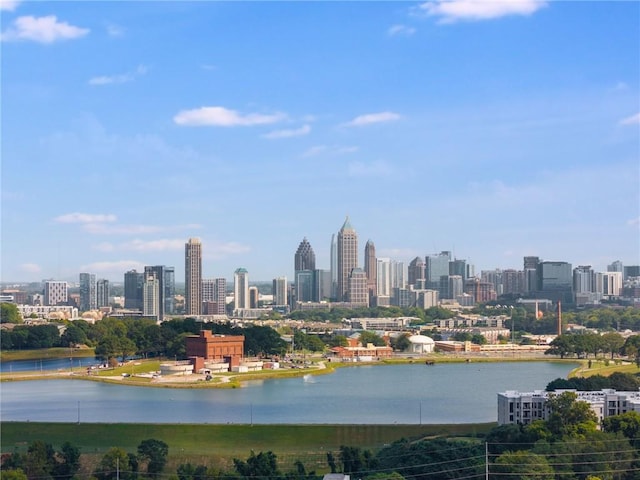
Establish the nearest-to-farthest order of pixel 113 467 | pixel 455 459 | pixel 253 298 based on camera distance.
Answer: pixel 455 459
pixel 113 467
pixel 253 298

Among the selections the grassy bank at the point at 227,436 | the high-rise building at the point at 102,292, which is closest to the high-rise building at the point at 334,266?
the high-rise building at the point at 102,292

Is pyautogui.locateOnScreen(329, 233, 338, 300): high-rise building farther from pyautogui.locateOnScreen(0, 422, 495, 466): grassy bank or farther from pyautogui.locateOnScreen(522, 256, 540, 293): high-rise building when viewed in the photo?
pyautogui.locateOnScreen(0, 422, 495, 466): grassy bank

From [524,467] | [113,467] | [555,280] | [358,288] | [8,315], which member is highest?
[555,280]

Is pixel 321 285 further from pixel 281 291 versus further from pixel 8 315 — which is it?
pixel 8 315

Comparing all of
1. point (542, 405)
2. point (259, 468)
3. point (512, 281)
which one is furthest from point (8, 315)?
point (512, 281)

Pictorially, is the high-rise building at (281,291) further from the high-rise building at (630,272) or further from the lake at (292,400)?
the lake at (292,400)

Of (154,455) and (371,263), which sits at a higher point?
(371,263)

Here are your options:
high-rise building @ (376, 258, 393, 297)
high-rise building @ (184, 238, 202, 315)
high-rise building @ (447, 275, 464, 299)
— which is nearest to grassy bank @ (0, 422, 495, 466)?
high-rise building @ (184, 238, 202, 315)
